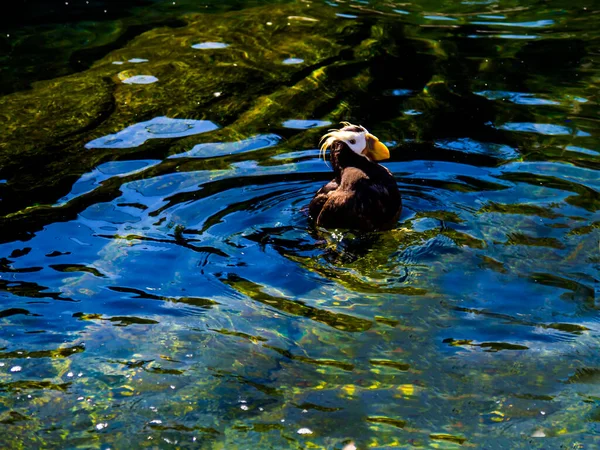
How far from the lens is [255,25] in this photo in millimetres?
11859

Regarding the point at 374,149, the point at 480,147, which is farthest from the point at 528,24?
the point at 374,149

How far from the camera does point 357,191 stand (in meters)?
6.67

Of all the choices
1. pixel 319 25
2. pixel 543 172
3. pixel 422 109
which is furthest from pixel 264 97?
pixel 543 172

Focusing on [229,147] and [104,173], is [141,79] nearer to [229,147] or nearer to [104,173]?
[229,147]

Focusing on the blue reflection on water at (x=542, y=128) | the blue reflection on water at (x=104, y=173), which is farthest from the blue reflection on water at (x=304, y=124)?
the blue reflection on water at (x=542, y=128)

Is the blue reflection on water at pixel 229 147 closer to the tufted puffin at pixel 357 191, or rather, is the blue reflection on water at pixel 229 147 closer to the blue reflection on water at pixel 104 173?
the blue reflection on water at pixel 104 173

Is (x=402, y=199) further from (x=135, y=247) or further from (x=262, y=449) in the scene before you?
(x=262, y=449)

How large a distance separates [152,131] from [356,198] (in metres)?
2.94

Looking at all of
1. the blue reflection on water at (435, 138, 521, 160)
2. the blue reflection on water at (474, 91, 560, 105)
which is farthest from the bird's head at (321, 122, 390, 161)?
the blue reflection on water at (474, 91, 560, 105)

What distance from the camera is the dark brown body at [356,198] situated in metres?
6.65

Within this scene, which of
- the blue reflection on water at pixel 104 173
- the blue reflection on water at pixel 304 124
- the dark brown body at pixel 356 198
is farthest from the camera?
the blue reflection on water at pixel 304 124

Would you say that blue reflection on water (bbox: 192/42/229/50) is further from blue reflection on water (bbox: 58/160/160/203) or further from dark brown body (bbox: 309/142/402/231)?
dark brown body (bbox: 309/142/402/231)

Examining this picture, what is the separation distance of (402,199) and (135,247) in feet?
7.67

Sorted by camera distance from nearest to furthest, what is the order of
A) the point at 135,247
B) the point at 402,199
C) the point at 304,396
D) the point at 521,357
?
1. the point at 304,396
2. the point at 521,357
3. the point at 135,247
4. the point at 402,199
